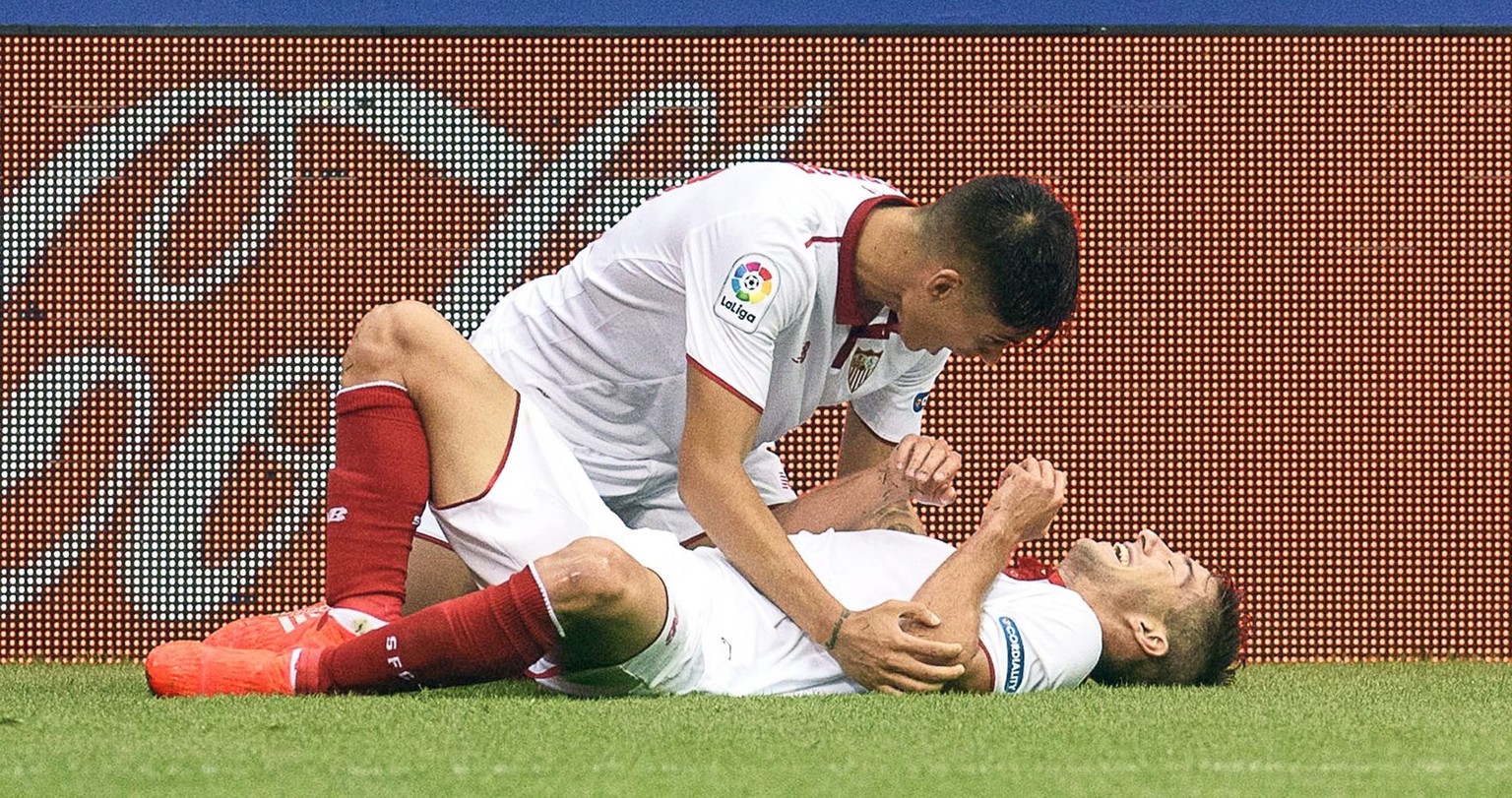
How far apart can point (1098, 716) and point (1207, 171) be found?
5.48 feet

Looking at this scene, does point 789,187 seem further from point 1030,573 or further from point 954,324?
point 1030,573

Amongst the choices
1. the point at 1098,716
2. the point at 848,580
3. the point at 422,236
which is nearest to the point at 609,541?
the point at 848,580

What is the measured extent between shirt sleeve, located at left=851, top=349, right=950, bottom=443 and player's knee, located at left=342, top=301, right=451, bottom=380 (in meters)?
0.72

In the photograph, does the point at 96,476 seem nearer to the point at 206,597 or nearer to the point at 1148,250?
the point at 206,597

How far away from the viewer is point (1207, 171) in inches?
145

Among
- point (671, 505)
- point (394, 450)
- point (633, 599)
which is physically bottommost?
point (671, 505)

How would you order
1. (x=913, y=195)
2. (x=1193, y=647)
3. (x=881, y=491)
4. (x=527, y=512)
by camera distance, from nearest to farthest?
1. (x=527, y=512)
2. (x=1193, y=647)
3. (x=881, y=491)
4. (x=913, y=195)

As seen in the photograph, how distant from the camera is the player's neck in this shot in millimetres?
2545

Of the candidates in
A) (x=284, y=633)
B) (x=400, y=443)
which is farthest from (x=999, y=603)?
(x=284, y=633)

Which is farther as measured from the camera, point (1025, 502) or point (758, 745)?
point (1025, 502)

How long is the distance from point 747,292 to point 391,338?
50 cm

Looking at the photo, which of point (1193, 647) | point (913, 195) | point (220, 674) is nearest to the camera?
point (220, 674)

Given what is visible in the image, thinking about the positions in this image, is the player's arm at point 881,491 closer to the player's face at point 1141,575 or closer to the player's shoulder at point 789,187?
the player's face at point 1141,575

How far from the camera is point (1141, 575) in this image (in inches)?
108
